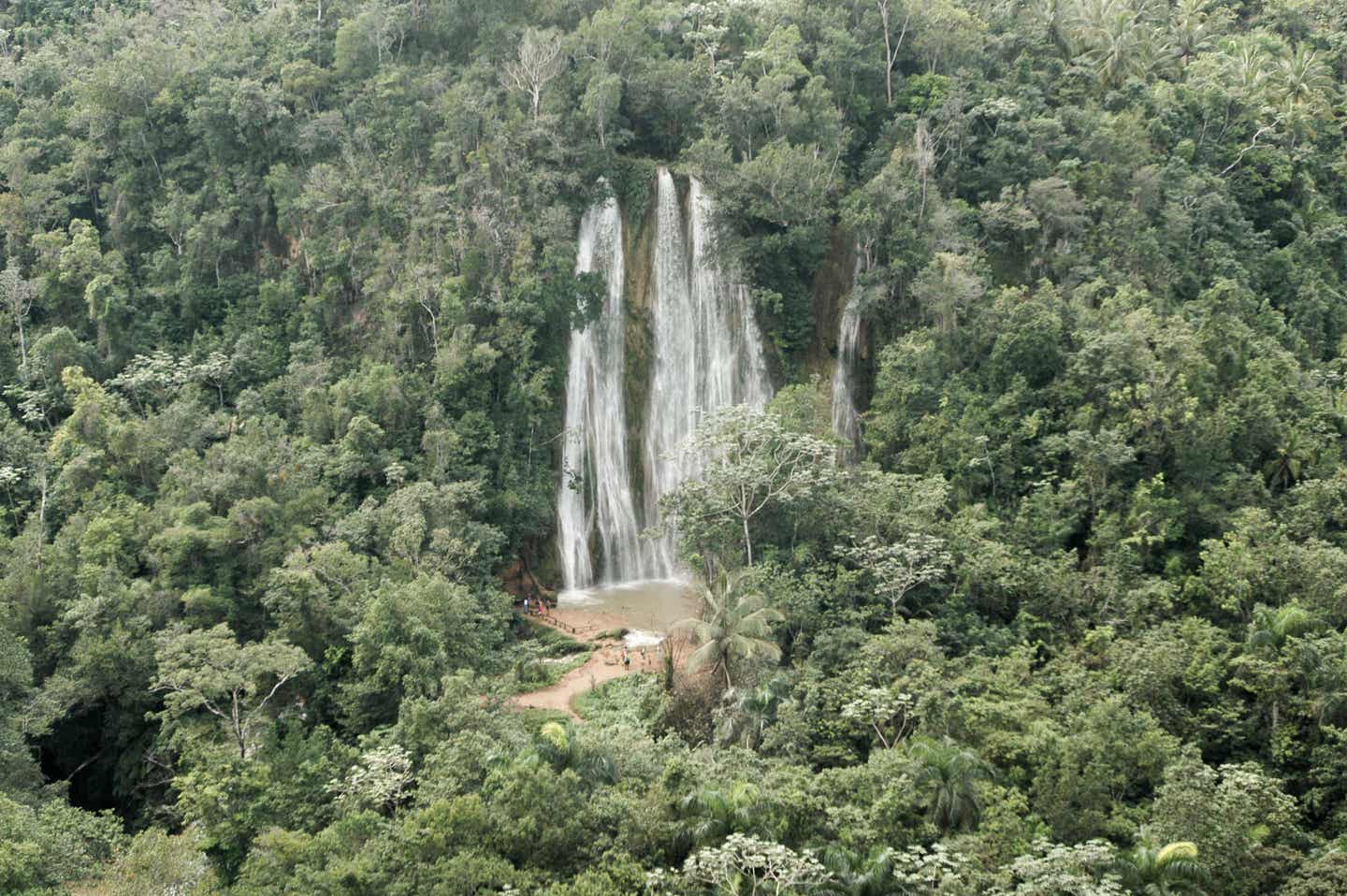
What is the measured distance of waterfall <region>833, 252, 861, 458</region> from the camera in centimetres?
3219

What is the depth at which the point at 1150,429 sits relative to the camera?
85.1 ft

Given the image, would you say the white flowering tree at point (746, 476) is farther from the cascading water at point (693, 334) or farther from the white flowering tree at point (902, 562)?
the cascading water at point (693, 334)

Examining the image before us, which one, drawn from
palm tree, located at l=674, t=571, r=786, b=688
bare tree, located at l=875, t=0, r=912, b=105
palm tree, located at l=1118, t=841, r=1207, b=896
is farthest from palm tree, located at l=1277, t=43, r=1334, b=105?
palm tree, located at l=1118, t=841, r=1207, b=896

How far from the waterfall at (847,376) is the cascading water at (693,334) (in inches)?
74.9

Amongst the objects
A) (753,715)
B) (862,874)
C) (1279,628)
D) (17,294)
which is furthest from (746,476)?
(17,294)

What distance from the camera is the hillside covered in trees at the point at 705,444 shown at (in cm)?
1744

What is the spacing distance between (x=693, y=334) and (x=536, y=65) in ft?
27.2

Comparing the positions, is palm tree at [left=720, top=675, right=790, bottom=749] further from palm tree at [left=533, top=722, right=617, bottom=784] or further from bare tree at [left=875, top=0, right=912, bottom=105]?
bare tree at [left=875, top=0, right=912, bottom=105]

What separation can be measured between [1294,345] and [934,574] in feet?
46.9

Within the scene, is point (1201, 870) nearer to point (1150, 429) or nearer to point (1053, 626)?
point (1053, 626)

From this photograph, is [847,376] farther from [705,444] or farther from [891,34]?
[891,34]

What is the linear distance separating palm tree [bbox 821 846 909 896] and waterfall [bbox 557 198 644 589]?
15.3 meters

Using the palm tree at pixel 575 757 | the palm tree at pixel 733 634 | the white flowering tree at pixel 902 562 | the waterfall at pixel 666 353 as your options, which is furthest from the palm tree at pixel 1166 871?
the waterfall at pixel 666 353

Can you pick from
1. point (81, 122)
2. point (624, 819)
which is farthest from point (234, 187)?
point (624, 819)
